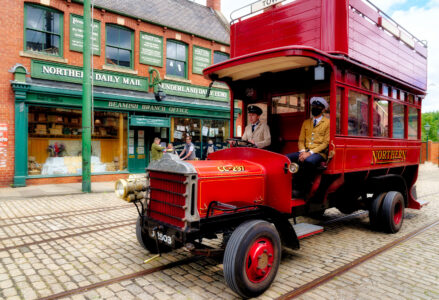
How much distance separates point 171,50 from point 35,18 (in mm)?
5566

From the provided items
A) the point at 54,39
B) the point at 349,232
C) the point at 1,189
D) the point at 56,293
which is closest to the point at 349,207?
the point at 349,232

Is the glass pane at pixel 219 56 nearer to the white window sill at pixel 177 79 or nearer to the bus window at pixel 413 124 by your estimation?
the white window sill at pixel 177 79

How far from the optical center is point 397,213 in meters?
6.23

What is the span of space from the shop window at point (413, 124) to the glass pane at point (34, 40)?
1194cm

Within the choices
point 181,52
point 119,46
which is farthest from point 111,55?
point 181,52

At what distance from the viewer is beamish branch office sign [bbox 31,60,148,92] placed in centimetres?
1105

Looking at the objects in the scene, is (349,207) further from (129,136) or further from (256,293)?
(129,136)

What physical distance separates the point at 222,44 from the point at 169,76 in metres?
3.75

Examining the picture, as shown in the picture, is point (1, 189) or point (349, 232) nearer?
point (349, 232)

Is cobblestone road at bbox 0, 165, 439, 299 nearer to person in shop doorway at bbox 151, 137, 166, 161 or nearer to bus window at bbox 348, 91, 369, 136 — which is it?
→ bus window at bbox 348, 91, 369, 136

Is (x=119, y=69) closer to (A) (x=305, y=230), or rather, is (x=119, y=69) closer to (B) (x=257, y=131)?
(B) (x=257, y=131)

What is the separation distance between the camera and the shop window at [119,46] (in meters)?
12.8

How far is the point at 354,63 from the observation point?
15.8 feet

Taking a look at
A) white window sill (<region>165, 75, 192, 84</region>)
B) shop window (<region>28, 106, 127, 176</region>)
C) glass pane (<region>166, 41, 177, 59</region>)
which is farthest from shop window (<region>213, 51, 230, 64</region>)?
shop window (<region>28, 106, 127, 176</region>)
